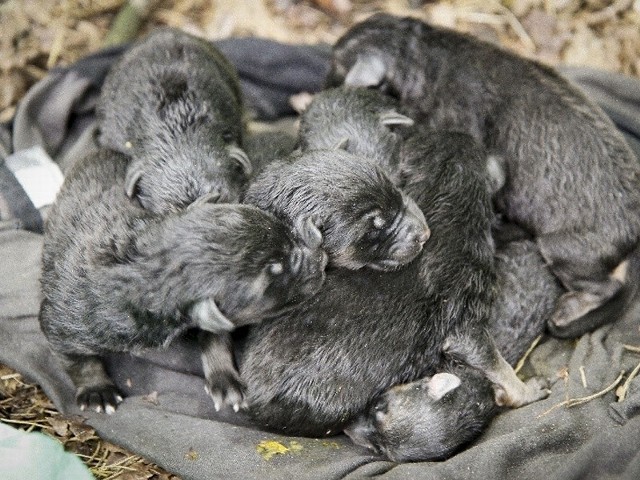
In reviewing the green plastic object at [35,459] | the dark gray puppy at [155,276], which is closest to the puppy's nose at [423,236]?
the dark gray puppy at [155,276]

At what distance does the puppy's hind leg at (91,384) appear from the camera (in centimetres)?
496

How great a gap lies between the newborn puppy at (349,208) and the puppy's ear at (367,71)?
1640mm

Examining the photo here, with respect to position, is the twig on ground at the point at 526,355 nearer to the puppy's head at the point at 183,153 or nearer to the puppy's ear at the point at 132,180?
the puppy's head at the point at 183,153

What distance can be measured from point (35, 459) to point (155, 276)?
4.08 ft

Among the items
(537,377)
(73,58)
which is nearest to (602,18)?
(537,377)

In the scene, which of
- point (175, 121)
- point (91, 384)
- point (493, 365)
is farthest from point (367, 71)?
point (91, 384)

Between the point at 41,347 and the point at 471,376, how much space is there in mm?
2979

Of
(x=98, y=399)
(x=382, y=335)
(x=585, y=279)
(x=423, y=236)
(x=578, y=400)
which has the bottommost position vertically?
(x=98, y=399)

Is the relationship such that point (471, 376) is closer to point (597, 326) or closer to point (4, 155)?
point (597, 326)

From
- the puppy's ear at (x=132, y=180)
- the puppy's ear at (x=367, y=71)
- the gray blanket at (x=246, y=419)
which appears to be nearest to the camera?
the gray blanket at (x=246, y=419)

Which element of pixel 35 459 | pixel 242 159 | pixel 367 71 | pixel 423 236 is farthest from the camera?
pixel 367 71

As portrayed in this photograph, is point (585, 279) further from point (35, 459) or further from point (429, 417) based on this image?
point (35, 459)

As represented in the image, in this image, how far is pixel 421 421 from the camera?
183 inches

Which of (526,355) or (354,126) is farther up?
(354,126)
